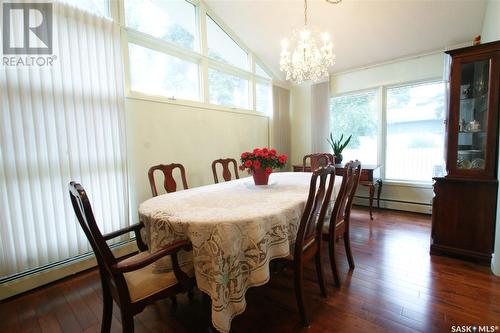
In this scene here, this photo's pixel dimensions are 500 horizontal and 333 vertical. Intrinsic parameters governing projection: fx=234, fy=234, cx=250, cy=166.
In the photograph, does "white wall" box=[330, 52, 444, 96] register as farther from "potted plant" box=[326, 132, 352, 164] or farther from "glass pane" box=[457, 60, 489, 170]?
"glass pane" box=[457, 60, 489, 170]

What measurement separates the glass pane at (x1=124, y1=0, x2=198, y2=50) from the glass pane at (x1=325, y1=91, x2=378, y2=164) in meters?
2.67

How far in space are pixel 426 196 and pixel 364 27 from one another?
8.42 ft

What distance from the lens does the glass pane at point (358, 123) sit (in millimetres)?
3947

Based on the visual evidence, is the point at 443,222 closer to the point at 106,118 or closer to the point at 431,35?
the point at 431,35

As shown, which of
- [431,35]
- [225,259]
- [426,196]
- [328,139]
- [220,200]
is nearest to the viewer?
[225,259]

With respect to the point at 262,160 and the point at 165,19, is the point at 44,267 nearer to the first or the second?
the point at 262,160

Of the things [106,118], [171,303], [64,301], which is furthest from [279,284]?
[106,118]

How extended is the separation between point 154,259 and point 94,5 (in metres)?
2.61

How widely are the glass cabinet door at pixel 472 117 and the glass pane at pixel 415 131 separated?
1.15 meters

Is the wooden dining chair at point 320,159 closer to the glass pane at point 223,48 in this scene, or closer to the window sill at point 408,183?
the window sill at point 408,183

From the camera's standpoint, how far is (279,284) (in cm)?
192

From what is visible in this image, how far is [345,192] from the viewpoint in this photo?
186 cm

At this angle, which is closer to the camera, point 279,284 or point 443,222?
point 279,284

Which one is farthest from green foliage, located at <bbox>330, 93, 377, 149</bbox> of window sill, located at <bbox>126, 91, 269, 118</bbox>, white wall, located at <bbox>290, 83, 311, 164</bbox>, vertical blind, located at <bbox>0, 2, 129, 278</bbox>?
vertical blind, located at <bbox>0, 2, 129, 278</bbox>
